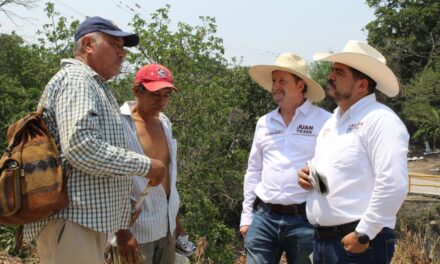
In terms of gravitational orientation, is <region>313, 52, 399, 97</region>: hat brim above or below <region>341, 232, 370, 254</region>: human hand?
above

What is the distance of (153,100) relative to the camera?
12.6 feet

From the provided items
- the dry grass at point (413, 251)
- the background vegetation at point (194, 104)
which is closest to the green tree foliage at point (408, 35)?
the background vegetation at point (194, 104)

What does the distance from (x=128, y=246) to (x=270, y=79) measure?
2.03 m

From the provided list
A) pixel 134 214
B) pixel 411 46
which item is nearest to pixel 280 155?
pixel 134 214

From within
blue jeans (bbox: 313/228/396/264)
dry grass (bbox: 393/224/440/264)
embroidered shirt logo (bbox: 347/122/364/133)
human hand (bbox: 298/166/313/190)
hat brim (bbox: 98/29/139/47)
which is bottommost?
dry grass (bbox: 393/224/440/264)

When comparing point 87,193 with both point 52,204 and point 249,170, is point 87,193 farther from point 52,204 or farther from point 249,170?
point 249,170

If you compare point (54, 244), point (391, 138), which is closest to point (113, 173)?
point (54, 244)

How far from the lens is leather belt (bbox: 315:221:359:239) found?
3098 mm

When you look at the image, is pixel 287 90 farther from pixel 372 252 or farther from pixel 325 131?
pixel 372 252

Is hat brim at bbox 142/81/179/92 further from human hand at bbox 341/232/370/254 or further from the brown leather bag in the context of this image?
human hand at bbox 341/232/370/254

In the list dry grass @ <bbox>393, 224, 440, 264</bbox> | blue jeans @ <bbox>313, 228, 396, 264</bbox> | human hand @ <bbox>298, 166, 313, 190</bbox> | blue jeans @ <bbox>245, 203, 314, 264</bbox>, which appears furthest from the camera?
dry grass @ <bbox>393, 224, 440, 264</bbox>

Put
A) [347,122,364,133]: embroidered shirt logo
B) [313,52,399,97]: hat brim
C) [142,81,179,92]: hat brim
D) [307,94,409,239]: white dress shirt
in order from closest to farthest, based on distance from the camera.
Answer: [307,94,409,239]: white dress shirt, [347,122,364,133]: embroidered shirt logo, [313,52,399,97]: hat brim, [142,81,179,92]: hat brim

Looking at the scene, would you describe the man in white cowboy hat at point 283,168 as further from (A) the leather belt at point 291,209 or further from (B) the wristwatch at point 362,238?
(B) the wristwatch at point 362,238

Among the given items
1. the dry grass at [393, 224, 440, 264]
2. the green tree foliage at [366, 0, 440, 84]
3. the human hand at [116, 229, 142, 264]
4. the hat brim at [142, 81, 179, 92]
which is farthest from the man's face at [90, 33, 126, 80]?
the green tree foliage at [366, 0, 440, 84]
